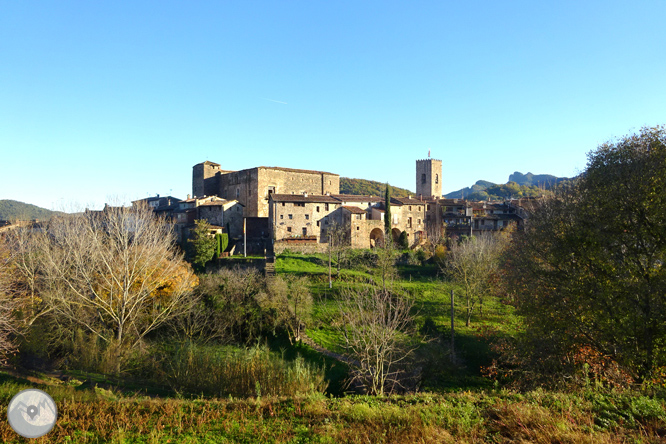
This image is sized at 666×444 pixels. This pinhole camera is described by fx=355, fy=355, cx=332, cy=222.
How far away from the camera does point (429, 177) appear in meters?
60.5

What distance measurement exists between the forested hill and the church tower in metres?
34.0

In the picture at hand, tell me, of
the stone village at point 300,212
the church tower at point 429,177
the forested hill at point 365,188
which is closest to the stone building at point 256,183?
the stone village at point 300,212

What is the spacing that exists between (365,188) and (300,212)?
67528mm

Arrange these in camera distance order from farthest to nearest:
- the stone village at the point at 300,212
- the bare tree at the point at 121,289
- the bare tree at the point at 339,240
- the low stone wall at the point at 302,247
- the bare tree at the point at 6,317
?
the stone village at the point at 300,212 < the low stone wall at the point at 302,247 < the bare tree at the point at 339,240 < the bare tree at the point at 121,289 < the bare tree at the point at 6,317

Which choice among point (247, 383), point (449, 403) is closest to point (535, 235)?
point (449, 403)

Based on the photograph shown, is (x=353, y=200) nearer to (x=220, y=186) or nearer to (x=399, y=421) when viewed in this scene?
(x=220, y=186)

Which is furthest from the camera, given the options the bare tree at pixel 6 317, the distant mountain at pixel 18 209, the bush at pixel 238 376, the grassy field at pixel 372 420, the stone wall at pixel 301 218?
the distant mountain at pixel 18 209

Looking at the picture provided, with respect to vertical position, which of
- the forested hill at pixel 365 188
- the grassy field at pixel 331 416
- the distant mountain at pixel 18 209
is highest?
the forested hill at pixel 365 188

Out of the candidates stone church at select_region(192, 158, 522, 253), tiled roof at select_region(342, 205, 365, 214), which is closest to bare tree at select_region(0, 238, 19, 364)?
stone church at select_region(192, 158, 522, 253)

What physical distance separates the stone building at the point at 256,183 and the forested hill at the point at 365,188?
45771 mm

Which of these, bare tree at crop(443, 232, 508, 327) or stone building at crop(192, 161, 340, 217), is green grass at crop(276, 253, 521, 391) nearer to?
bare tree at crop(443, 232, 508, 327)

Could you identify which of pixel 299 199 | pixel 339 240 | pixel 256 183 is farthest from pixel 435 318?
pixel 256 183

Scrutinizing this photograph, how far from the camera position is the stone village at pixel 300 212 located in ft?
125

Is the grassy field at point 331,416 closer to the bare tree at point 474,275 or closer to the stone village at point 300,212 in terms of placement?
the bare tree at point 474,275
